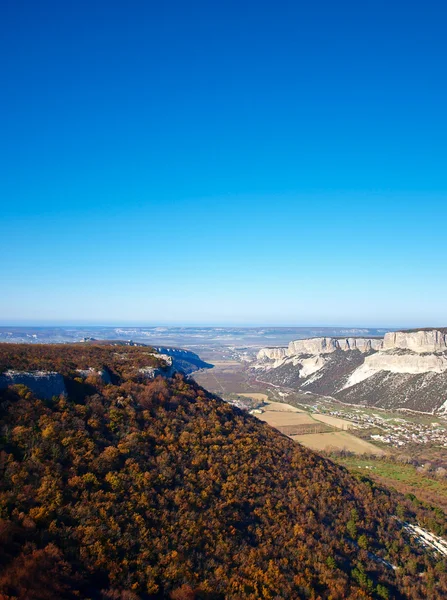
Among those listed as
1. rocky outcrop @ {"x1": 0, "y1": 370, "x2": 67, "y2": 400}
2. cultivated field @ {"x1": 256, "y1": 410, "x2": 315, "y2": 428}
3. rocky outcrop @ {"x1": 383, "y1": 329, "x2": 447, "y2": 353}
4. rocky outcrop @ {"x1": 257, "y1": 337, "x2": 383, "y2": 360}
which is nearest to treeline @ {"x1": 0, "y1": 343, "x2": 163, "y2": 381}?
rocky outcrop @ {"x1": 0, "y1": 370, "x2": 67, "y2": 400}

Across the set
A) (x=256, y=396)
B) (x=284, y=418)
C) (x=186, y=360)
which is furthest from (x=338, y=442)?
(x=186, y=360)

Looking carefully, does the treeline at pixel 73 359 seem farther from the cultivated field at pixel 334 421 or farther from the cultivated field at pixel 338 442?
the cultivated field at pixel 334 421

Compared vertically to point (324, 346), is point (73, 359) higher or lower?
higher

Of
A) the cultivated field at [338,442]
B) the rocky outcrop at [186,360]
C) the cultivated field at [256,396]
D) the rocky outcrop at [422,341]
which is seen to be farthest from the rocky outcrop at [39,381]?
the rocky outcrop at [186,360]

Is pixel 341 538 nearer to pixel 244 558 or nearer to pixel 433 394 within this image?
pixel 244 558

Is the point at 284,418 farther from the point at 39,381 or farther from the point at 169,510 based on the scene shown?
the point at 39,381

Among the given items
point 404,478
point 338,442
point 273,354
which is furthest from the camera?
point 273,354

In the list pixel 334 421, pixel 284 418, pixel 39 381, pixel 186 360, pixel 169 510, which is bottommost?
pixel 284 418

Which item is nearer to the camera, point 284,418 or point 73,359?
point 73,359
